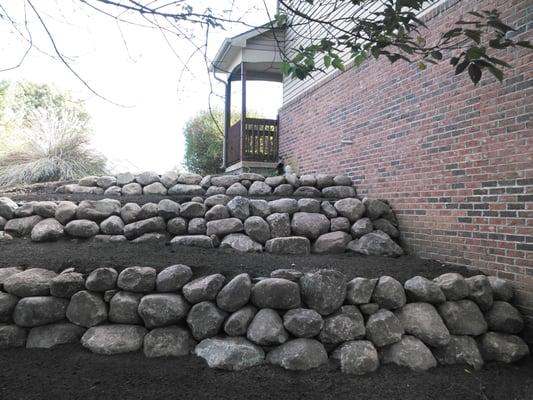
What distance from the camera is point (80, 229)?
3.85 meters

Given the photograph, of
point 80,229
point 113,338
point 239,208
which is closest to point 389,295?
point 239,208

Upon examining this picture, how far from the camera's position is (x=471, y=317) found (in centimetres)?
299

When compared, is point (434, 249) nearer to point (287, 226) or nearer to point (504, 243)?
point (504, 243)

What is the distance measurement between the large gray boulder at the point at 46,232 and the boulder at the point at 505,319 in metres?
4.00

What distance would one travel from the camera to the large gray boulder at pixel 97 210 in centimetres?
401

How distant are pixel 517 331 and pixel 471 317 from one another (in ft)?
1.25

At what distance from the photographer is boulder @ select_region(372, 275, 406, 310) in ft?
9.65

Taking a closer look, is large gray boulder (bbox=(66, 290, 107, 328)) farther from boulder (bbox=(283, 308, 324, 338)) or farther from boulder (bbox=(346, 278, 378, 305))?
boulder (bbox=(346, 278, 378, 305))

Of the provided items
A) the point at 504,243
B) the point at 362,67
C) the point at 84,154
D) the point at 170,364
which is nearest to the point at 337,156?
the point at 362,67

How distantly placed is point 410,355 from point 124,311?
6.94ft

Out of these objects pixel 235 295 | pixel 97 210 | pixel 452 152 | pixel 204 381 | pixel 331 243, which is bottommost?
pixel 204 381

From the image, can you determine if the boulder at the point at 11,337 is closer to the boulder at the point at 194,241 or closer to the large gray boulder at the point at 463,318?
the boulder at the point at 194,241

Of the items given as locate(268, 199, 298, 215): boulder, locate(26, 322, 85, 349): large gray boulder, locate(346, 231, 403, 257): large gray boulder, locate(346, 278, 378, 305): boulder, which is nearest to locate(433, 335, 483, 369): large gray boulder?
locate(346, 278, 378, 305): boulder

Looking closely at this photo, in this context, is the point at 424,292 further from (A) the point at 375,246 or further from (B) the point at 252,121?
(B) the point at 252,121
